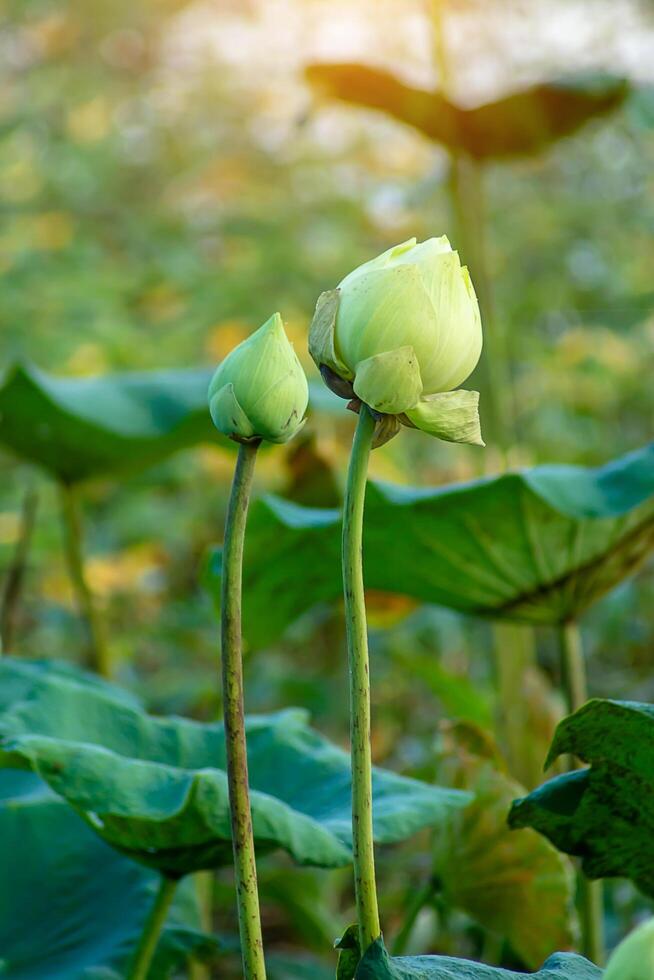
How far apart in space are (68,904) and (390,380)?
17.0 inches

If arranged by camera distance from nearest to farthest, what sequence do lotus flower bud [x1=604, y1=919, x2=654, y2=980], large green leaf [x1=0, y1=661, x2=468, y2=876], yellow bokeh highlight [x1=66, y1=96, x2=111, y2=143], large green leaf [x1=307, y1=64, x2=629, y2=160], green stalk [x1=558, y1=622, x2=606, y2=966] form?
lotus flower bud [x1=604, y1=919, x2=654, y2=980]
large green leaf [x1=0, y1=661, x2=468, y2=876]
green stalk [x1=558, y1=622, x2=606, y2=966]
large green leaf [x1=307, y1=64, x2=629, y2=160]
yellow bokeh highlight [x1=66, y1=96, x2=111, y2=143]

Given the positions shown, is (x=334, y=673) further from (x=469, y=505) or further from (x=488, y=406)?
(x=469, y=505)

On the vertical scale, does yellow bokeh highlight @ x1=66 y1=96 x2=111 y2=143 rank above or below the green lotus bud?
above

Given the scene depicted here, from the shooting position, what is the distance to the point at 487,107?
1182mm

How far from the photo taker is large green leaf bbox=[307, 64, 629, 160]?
3.86 ft

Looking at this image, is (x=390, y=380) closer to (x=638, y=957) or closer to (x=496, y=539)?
(x=638, y=957)

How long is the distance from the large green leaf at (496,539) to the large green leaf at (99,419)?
342 millimetres

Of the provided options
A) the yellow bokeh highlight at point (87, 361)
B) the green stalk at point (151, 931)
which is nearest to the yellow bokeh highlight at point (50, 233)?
the yellow bokeh highlight at point (87, 361)

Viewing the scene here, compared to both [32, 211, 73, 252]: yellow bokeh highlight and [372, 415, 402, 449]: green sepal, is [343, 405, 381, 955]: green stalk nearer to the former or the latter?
[372, 415, 402, 449]: green sepal

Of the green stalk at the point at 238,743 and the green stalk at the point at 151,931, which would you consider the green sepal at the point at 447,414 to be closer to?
the green stalk at the point at 238,743

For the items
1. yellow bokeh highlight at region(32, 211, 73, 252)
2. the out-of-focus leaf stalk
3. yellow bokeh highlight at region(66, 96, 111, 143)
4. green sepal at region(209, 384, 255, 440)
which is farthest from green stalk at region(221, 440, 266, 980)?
yellow bokeh highlight at region(66, 96, 111, 143)

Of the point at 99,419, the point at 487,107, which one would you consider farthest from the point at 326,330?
the point at 487,107

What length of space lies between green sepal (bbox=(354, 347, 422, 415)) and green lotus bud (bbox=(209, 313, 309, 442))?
0.03 metres

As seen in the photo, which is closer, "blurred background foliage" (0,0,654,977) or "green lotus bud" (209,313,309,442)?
"green lotus bud" (209,313,309,442)
